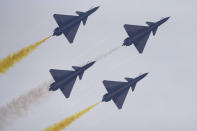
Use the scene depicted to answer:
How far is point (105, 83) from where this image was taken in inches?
3282

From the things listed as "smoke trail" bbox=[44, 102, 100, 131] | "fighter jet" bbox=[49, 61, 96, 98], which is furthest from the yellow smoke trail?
"smoke trail" bbox=[44, 102, 100, 131]

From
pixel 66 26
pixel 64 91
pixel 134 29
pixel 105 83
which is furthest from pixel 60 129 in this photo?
pixel 134 29

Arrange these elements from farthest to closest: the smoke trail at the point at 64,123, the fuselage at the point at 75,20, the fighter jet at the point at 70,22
Answer: the fuselage at the point at 75,20, the fighter jet at the point at 70,22, the smoke trail at the point at 64,123

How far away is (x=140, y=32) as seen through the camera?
85.9m

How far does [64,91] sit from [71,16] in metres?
16.9

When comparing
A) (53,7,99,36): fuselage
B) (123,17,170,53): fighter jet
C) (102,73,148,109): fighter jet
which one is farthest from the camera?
(123,17,170,53): fighter jet

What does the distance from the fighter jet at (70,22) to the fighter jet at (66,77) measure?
24.9ft

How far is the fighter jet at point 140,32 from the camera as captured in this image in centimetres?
8506

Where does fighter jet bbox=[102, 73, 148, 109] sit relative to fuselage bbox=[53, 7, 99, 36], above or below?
below

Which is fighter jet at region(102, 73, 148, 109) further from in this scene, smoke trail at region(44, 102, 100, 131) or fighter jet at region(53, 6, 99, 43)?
fighter jet at region(53, 6, 99, 43)

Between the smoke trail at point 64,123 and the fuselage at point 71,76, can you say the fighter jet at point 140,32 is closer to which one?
the fuselage at point 71,76

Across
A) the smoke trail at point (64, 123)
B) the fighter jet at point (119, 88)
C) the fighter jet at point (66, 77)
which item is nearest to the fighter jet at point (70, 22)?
the fighter jet at point (66, 77)

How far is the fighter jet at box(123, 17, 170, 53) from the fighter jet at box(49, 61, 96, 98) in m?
11.6

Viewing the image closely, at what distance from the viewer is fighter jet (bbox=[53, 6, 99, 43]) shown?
82.1 meters
